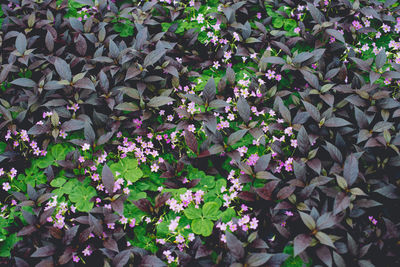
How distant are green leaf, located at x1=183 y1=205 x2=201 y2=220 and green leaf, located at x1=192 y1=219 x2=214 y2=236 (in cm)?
3

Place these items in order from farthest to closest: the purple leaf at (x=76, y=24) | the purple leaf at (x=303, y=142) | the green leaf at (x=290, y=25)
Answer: the green leaf at (x=290, y=25), the purple leaf at (x=76, y=24), the purple leaf at (x=303, y=142)

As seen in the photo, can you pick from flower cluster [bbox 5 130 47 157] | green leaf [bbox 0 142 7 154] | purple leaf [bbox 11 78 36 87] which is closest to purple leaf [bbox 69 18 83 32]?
purple leaf [bbox 11 78 36 87]

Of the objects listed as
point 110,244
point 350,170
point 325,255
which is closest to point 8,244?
point 110,244

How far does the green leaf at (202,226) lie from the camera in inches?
87.7

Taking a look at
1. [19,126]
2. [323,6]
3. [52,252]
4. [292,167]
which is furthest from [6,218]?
[323,6]

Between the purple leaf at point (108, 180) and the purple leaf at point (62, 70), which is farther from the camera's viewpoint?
the purple leaf at point (62, 70)

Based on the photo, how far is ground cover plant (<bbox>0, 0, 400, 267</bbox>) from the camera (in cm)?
216

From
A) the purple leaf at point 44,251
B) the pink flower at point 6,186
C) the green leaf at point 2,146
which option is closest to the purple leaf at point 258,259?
the purple leaf at point 44,251

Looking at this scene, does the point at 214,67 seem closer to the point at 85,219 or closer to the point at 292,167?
the point at 292,167

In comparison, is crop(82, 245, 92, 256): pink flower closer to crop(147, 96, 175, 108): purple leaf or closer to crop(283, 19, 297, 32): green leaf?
crop(147, 96, 175, 108): purple leaf

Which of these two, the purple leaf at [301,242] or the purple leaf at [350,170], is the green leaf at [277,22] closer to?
the purple leaf at [350,170]

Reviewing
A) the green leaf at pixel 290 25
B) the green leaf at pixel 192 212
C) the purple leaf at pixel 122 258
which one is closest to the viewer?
the purple leaf at pixel 122 258

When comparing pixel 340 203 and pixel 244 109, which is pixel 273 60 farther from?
pixel 340 203

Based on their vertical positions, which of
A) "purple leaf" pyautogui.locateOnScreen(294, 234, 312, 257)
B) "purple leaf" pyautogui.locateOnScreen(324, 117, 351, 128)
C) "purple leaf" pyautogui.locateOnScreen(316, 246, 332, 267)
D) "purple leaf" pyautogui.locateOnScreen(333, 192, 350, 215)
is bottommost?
"purple leaf" pyautogui.locateOnScreen(316, 246, 332, 267)
